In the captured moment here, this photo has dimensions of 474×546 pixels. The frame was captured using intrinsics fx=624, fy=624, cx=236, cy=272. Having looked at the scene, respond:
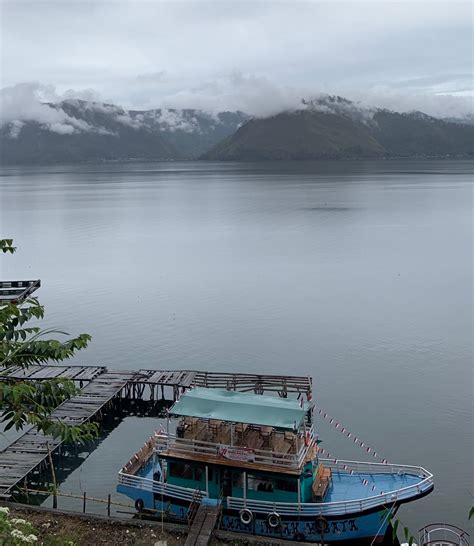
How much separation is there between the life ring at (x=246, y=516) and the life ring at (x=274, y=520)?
817 millimetres

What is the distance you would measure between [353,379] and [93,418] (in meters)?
19.7

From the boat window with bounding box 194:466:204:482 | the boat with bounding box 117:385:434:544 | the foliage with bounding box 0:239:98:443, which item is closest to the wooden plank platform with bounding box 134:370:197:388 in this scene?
the boat with bounding box 117:385:434:544

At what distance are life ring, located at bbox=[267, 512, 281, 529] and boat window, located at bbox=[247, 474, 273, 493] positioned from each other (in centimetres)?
102

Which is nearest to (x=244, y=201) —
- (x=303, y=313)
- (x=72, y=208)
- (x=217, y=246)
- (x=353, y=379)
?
(x=72, y=208)

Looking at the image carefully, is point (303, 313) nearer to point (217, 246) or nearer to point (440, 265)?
point (440, 265)

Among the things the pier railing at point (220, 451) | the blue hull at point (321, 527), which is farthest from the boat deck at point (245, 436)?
the blue hull at point (321, 527)

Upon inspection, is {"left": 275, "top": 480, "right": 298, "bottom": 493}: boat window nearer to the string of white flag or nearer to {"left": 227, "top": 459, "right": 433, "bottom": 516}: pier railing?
{"left": 227, "top": 459, "right": 433, "bottom": 516}: pier railing

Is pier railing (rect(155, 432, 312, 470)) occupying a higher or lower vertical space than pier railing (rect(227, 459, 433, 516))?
higher

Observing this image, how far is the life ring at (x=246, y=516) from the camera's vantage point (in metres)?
28.1

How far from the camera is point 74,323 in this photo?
63875 millimetres

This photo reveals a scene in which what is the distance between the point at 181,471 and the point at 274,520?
488cm

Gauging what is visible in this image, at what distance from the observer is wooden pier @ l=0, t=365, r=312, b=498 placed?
117 feet

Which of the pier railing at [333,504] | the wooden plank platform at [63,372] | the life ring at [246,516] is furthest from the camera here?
the wooden plank platform at [63,372]

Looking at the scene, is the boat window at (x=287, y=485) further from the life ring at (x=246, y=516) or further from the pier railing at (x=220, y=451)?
the life ring at (x=246, y=516)
